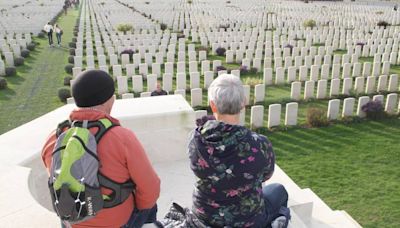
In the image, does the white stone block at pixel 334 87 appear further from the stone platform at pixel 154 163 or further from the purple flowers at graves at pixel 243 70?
the stone platform at pixel 154 163

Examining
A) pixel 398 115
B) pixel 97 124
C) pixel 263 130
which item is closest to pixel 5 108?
pixel 263 130

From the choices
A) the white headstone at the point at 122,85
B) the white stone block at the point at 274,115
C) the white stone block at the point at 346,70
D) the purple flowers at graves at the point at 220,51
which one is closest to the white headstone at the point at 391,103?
the white stone block at the point at 274,115

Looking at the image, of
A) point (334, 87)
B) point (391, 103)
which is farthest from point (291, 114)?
point (334, 87)

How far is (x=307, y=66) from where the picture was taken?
35.8 feet

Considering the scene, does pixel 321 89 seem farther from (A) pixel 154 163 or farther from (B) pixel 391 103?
(A) pixel 154 163

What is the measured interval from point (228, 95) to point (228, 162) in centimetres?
37

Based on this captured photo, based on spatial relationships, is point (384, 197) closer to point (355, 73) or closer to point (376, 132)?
point (376, 132)

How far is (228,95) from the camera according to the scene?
210 centimetres

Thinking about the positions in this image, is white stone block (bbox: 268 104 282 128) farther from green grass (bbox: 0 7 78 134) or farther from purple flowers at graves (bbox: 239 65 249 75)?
green grass (bbox: 0 7 78 134)

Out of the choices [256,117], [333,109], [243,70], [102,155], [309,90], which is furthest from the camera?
[243,70]

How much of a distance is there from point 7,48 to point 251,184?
545 inches

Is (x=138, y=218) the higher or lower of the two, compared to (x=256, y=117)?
higher

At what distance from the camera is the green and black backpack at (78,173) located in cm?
190

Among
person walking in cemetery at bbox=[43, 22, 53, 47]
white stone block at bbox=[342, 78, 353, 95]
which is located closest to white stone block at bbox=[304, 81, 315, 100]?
white stone block at bbox=[342, 78, 353, 95]
